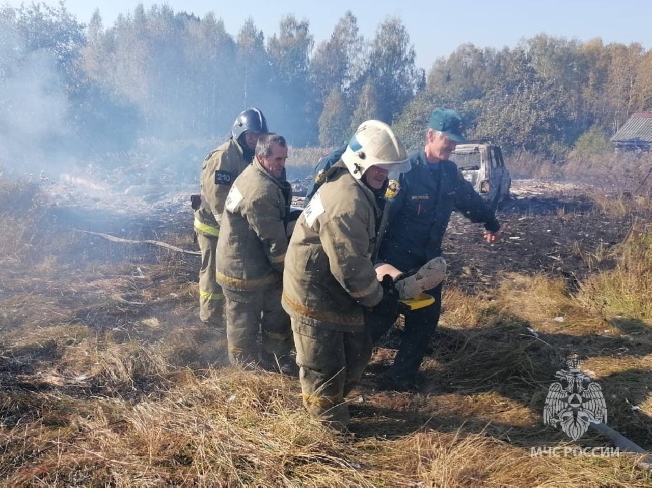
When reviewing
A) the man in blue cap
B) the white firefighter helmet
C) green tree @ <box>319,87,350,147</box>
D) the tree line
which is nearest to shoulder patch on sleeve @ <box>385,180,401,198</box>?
the man in blue cap

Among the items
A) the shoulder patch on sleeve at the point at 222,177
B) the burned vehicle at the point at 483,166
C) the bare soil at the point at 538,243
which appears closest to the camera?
the shoulder patch on sleeve at the point at 222,177

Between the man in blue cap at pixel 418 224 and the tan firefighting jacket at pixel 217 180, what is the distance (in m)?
1.45

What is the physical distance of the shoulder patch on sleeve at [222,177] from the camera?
13.7 ft

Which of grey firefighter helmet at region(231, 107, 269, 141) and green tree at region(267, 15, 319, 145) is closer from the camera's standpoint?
grey firefighter helmet at region(231, 107, 269, 141)

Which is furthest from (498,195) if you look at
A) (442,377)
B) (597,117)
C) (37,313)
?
(597,117)

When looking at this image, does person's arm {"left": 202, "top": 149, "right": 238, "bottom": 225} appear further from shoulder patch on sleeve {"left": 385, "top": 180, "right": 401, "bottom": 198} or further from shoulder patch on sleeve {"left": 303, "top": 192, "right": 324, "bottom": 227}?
shoulder patch on sleeve {"left": 303, "top": 192, "right": 324, "bottom": 227}

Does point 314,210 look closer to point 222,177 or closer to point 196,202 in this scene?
point 222,177

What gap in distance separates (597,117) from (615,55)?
5.06 m

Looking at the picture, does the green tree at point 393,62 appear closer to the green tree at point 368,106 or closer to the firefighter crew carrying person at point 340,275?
the green tree at point 368,106

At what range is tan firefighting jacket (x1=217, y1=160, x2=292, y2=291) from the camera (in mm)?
3457

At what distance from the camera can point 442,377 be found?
3.93 m

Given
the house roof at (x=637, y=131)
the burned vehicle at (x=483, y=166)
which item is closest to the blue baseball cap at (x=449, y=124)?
the burned vehicle at (x=483, y=166)

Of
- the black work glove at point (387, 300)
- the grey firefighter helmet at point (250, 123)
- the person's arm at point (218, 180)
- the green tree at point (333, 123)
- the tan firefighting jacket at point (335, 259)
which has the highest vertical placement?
the green tree at point (333, 123)

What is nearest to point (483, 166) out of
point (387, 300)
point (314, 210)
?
point (387, 300)
